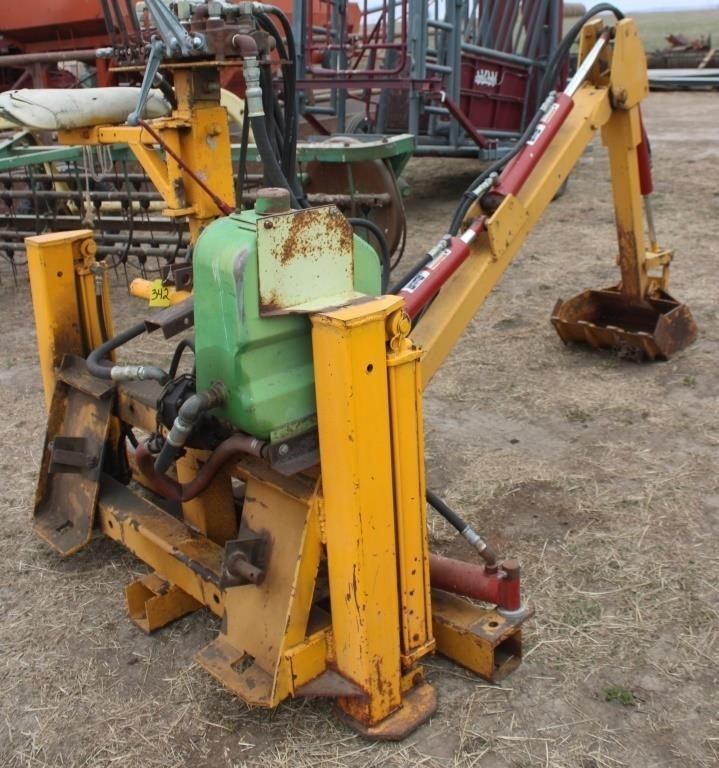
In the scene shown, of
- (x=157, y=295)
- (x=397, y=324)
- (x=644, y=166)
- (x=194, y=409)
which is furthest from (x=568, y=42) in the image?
(x=194, y=409)

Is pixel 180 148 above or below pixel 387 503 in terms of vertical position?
above

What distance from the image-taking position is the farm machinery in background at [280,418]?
1.93 metres

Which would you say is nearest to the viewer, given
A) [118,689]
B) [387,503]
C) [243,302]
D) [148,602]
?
[243,302]

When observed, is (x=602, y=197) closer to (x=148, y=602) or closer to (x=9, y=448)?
(x=9, y=448)

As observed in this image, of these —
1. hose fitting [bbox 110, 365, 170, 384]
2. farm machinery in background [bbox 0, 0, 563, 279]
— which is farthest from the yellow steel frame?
hose fitting [bbox 110, 365, 170, 384]

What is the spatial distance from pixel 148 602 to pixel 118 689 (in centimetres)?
26

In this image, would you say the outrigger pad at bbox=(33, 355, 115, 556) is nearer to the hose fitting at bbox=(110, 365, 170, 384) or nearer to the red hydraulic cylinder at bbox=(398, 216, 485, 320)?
the hose fitting at bbox=(110, 365, 170, 384)

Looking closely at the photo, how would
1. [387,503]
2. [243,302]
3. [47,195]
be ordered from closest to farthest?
1. [243,302]
2. [387,503]
3. [47,195]

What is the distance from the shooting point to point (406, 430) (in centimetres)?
201

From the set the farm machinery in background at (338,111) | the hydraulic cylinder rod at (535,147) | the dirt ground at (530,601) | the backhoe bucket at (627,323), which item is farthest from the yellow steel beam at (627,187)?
the farm machinery in background at (338,111)

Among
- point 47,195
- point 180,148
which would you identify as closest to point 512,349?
point 180,148

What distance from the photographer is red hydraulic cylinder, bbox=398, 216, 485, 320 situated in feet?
8.64

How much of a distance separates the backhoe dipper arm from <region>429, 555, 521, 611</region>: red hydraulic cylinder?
0.62 meters

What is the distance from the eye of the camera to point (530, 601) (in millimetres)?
2705
